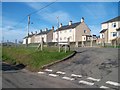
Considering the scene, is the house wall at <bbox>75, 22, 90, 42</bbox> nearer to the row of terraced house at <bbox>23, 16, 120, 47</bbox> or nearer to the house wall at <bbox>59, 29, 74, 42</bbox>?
the row of terraced house at <bbox>23, 16, 120, 47</bbox>

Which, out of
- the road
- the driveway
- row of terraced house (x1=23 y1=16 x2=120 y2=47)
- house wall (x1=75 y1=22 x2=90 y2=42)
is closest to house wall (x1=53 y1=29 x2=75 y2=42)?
row of terraced house (x1=23 y1=16 x2=120 y2=47)

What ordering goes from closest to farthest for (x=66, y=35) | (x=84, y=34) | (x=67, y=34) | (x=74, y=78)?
(x=74, y=78) → (x=84, y=34) → (x=67, y=34) → (x=66, y=35)

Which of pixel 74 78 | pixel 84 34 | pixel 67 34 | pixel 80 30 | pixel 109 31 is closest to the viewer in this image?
pixel 74 78

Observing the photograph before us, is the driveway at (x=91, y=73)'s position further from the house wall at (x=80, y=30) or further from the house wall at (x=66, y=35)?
the house wall at (x=66, y=35)

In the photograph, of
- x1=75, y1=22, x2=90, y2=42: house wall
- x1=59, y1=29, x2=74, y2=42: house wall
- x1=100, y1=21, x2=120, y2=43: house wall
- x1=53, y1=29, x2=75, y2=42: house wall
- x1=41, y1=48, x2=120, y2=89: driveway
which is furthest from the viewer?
x1=59, y1=29, x2=74, y2=42: house wall

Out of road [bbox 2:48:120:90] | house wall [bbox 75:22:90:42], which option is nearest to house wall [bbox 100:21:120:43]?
house wall [bbox 75:22:90:42]

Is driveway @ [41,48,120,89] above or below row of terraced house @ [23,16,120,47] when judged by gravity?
below

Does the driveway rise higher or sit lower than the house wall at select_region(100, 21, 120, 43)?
lower

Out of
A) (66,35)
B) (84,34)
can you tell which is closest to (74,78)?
(84,34)

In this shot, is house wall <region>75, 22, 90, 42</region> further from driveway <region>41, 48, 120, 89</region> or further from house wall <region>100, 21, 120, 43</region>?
driveway <region>41, 48, 120, 89</region>

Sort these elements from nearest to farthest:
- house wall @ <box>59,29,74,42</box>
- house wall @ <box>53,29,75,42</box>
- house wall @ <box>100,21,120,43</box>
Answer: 1. house wall @ <box>100,21,120,43</box>
2. house wall @ <box>53,29,75,42</box>
3. house wall @ <box>59,29,74,42</box>

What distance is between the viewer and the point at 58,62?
18.2 metres

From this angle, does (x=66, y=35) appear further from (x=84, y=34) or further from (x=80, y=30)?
A: (x=84, y=34)

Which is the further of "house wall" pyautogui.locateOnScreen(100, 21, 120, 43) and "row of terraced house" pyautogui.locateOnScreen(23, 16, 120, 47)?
"house wall" pyautogui.locateOnScreen(100, 21, 120, 43)
